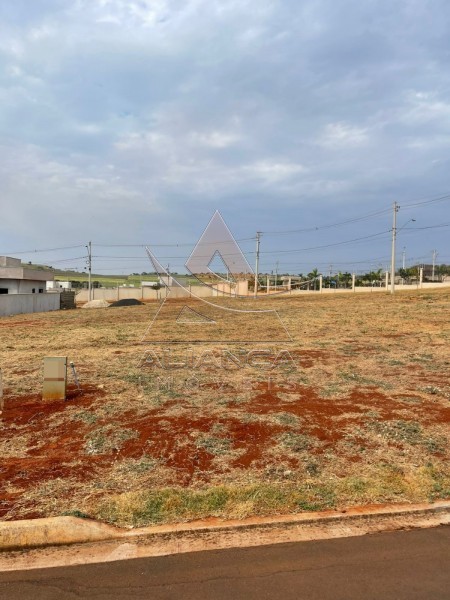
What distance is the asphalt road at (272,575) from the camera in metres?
2.33

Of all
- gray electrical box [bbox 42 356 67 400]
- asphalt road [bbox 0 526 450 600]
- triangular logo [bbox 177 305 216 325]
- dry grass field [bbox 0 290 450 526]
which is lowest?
asphalt road [bbox 0 526 450 600]

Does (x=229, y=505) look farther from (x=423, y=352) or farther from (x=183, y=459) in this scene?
(x=423, y=352)

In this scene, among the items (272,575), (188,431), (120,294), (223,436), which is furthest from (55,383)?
(120,294)

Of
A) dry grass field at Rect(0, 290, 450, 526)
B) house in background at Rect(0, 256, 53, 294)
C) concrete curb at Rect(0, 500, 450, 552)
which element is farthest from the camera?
house in background at Rect(0, 256, 53, 294)

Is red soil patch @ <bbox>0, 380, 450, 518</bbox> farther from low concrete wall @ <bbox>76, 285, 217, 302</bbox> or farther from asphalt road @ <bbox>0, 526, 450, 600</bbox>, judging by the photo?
low concrete wall @ <bbox>76, 285, 217, 302</bbox>

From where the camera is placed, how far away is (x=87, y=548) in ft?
9.27

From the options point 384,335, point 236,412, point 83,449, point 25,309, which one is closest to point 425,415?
point 236,412

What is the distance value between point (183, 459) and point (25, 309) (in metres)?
26.8

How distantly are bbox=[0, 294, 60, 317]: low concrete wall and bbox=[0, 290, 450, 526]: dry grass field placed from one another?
17240mm

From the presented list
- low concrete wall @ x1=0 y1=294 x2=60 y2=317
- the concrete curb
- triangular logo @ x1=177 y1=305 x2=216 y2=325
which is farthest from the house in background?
the concrete curb

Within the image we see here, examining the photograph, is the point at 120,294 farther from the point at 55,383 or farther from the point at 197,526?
the point at 197,526

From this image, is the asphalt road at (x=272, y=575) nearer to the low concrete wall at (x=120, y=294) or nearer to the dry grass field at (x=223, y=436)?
the dry grass field at (x=223, y=436)

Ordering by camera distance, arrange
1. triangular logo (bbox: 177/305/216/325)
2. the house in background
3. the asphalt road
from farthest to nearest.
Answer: the house in background
triangular logo (bbox: 177/305/216/325)
the asphalt road

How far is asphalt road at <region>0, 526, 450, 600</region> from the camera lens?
233cm
